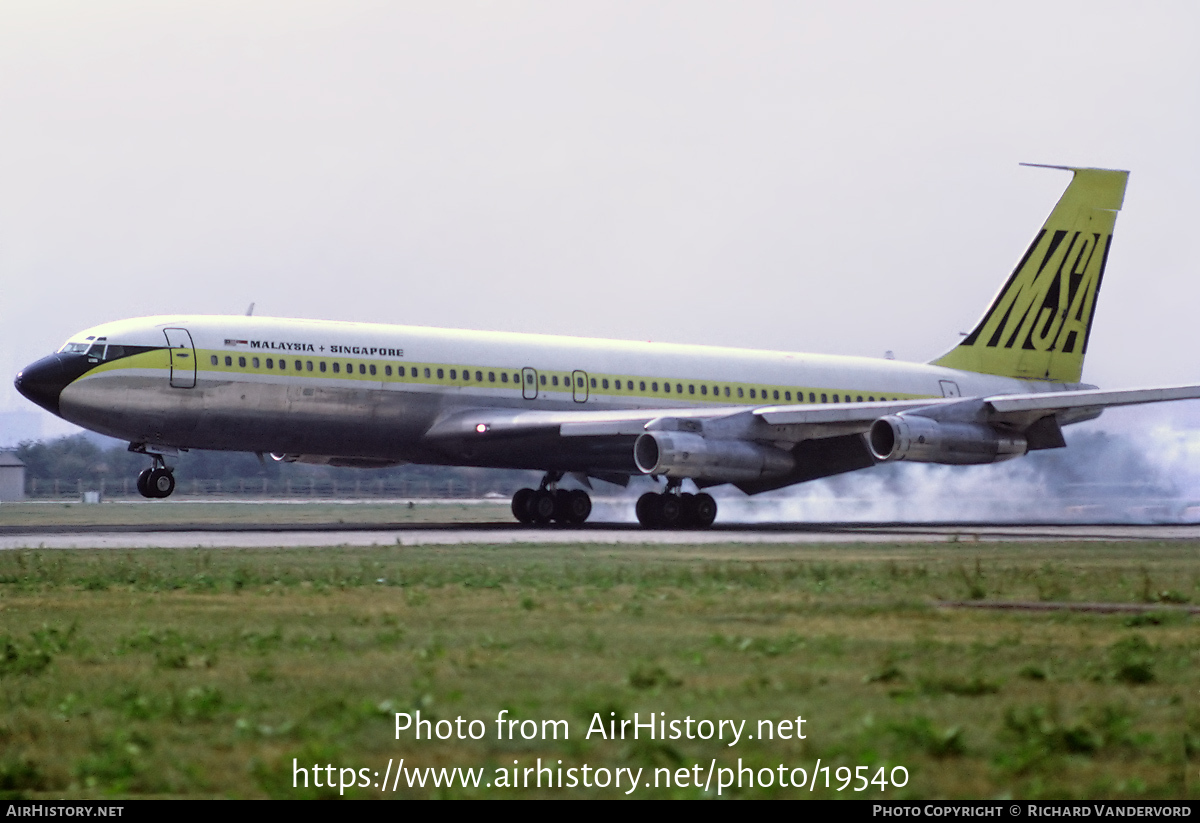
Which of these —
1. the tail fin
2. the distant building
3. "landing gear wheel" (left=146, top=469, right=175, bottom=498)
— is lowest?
the distant building

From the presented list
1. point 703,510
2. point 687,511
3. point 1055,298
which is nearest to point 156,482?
point 687,511

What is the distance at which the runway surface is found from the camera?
2716 cm

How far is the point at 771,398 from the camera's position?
41.1 metres

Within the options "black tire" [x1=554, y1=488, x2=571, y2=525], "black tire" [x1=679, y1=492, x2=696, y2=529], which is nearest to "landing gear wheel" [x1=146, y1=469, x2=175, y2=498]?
"black tire" [x1=554, y1=488, x2=571, y2=525]

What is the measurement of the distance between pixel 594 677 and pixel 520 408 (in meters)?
27.1

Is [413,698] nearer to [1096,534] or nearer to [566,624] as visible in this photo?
[566,624]

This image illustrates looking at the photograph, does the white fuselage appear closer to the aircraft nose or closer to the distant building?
the aircraft nose

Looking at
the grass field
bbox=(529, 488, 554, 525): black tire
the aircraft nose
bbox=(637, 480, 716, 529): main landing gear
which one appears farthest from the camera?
bbox=(529, 488, 554, 525): black tire

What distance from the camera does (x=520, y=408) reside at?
36.7 meters

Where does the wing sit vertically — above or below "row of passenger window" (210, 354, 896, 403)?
below

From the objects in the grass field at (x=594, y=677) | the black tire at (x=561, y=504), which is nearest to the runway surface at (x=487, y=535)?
the black tire at (x=561, y=504)

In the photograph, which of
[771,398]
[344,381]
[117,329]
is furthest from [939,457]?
[117,329]

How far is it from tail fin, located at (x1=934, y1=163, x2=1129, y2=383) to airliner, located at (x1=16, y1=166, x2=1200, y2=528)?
5670 millimetres

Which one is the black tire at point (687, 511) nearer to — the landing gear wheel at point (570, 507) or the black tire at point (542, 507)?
the landing gear wheel at point (570, 507)
